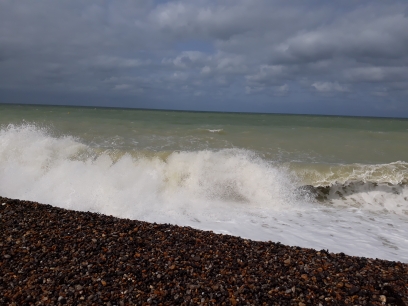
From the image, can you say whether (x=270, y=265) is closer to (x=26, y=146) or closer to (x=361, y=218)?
(x=361, y=218)

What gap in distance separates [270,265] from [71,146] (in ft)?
28.8

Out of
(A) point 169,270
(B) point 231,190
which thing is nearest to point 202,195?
(B) point 231,190

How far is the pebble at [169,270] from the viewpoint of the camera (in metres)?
3.06

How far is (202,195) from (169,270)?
4.54 m

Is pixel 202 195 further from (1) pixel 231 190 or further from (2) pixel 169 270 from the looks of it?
(2) pixel 169 270

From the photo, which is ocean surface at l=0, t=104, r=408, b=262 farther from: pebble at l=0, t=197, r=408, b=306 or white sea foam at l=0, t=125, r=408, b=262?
pebble at l=0, t=197, r=408, b=306

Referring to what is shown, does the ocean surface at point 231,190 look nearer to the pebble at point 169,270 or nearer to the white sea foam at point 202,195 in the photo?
the white sea foam at point 202,195

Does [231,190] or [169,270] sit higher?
[169,270]

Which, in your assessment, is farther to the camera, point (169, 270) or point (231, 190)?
point (231, 190)

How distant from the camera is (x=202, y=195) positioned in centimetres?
800

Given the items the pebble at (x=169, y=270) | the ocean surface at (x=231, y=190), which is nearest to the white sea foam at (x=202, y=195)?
the ocean surface at (x=231, y=190)

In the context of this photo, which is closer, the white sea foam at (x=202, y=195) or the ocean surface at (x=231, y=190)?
the white sea foam at (x=202, y=195)

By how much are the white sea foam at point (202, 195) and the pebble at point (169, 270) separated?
4.64ft

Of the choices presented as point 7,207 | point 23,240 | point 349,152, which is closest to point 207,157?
point 7,207
